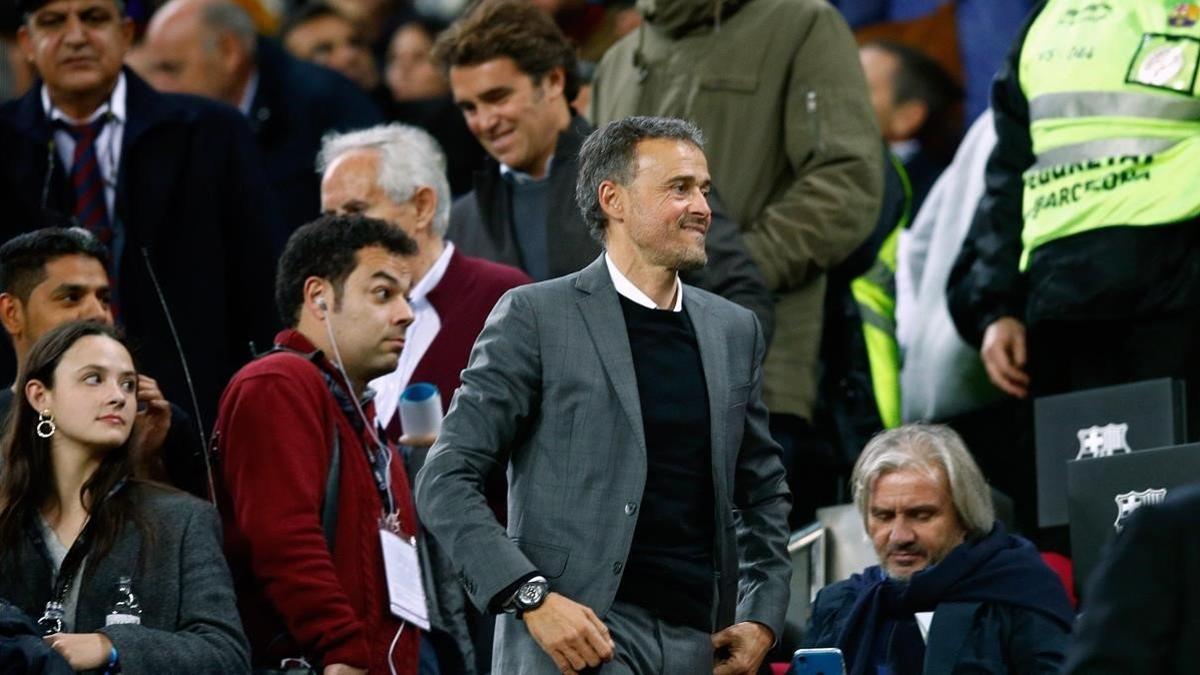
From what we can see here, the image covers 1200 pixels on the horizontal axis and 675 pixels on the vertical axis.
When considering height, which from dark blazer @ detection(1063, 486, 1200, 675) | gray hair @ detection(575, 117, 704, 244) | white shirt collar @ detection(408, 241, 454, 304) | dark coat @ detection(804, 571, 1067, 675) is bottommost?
dark coat @ detection(804, 571, 1067, 675)

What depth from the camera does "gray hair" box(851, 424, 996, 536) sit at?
6.70 m

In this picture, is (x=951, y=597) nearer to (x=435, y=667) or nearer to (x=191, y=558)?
(x=435, y=667)

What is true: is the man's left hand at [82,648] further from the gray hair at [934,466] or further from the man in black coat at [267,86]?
the man in black coat at [267,86]

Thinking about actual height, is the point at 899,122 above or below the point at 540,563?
above

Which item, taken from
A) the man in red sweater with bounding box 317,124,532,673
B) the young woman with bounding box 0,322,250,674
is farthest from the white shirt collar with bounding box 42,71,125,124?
the young woman with bounding box 0,322,250,674

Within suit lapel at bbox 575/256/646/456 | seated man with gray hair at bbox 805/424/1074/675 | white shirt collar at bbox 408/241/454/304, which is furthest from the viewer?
white shirt collar at bbox 408/241/454/304

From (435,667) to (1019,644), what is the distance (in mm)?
1483

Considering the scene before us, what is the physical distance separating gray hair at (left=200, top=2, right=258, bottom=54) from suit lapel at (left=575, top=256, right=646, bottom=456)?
467 centimetres

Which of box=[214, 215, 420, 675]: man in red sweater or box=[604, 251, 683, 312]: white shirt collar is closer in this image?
box=[604, 251, 683, 312]: white shirt collar

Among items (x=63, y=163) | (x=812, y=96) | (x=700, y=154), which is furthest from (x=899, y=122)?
(x=700, y=154)

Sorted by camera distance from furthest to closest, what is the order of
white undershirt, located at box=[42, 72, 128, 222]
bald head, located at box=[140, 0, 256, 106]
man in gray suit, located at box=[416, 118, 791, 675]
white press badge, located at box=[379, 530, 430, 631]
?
bald head, located at box=[140, 0, 256, 106] < white undershirt, located at box=[42, 72, 128, 222] < white press badge, located at box=[379, 530, 430, 631] < man in gray suit, located at box=[416, 118, 791, 675]

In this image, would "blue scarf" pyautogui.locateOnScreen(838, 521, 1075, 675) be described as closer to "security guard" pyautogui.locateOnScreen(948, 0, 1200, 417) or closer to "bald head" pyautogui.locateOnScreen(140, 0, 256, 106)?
"security guard" pyautogui.locateOnScreen(948, 0, 1200, 417)

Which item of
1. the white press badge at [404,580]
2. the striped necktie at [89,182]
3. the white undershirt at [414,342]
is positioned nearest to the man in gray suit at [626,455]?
the white press badge at [404,580]

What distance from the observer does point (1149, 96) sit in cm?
732
